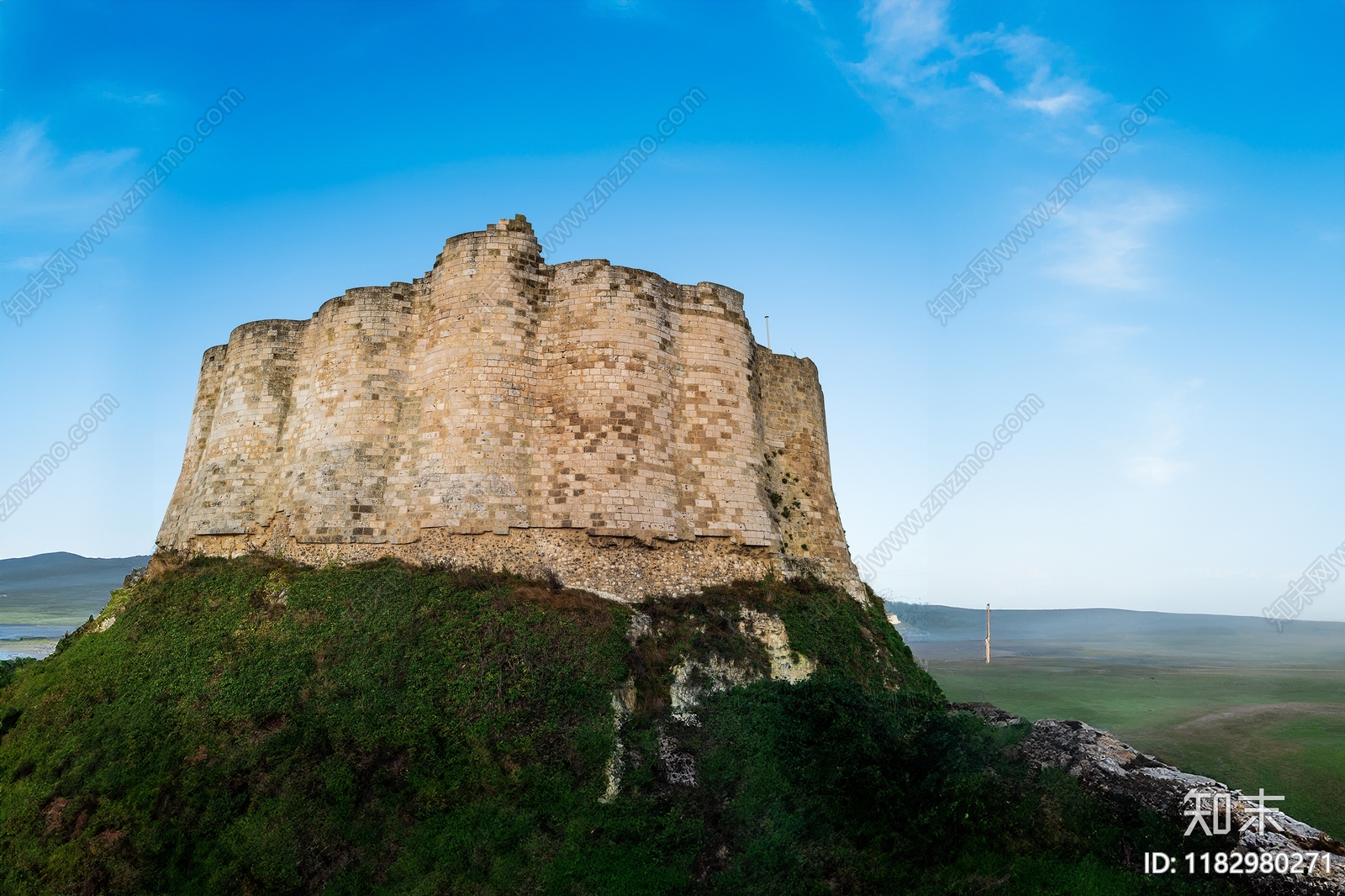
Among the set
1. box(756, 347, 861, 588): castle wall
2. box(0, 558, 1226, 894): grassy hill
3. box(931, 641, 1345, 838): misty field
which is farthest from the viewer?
box(756, 347, 861, 588): castle wall

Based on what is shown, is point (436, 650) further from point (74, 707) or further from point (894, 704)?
point (894, 704)

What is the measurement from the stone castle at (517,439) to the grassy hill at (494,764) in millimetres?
1136

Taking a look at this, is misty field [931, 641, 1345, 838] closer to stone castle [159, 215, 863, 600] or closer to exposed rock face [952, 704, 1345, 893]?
exposed rock face [952, 704, 1345, 893]

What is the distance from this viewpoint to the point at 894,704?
15609 mm

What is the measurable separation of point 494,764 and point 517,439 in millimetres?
7609

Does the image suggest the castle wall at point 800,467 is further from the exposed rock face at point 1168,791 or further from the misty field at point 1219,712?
the misty field at point 1219,712

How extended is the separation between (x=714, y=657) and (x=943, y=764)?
553cm

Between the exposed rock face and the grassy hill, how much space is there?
45 cm

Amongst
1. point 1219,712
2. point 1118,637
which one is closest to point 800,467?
point 1219,712

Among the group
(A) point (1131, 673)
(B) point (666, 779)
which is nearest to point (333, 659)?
(B) point (666, 779)

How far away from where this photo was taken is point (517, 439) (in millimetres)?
17500

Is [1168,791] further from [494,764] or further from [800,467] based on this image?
[800,467]

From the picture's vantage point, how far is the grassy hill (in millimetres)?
10719

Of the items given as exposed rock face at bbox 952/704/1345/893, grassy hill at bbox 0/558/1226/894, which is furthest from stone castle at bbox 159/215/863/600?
exposed rock face at bbox 952/704/1345/893
